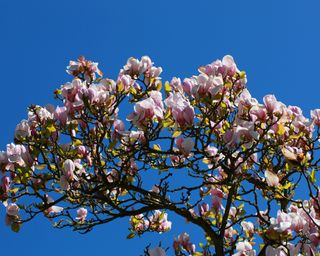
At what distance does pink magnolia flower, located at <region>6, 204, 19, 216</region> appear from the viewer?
5.43 meters

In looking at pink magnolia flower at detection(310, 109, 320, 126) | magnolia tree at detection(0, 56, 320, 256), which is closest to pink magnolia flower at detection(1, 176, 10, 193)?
magnolia tree at detection(0, 56, 320, 256)

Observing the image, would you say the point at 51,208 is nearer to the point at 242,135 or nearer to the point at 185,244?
the point at 185,244

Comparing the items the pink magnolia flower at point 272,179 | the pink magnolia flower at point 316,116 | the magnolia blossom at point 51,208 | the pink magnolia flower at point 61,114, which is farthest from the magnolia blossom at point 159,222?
the pink magnolia flower at point 272,179

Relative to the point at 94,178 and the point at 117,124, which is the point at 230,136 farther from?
the point at 94,178

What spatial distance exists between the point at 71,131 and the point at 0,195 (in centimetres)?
93

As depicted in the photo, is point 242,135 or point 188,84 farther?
point 188,84

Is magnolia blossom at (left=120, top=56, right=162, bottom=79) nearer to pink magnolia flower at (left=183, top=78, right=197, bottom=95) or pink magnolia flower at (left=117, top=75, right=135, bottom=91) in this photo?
pink magnolia flower at (left=117, top=75, right=135, bottom=91)

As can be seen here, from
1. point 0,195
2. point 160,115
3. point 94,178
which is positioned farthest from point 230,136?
point 0,195

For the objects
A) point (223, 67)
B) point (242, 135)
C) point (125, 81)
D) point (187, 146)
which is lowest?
point (242, 135)

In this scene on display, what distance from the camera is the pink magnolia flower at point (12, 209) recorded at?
5.43 metres

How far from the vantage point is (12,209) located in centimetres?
544

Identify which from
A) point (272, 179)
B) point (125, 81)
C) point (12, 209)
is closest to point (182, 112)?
point (125, 81)

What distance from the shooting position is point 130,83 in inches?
217

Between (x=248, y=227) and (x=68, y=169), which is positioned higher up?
(x=68, y=169)
